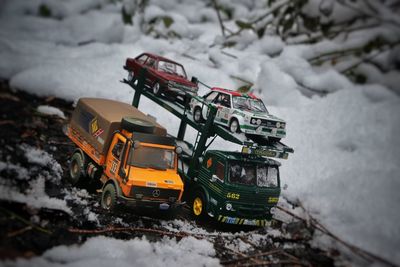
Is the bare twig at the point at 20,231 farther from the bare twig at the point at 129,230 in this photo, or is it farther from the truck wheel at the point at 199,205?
the truck wheel at the point at 199,205

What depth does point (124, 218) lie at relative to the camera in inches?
334

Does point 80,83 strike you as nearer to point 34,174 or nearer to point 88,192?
point 88,192

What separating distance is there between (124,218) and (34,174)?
88.0 inches

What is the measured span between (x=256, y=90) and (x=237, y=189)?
605 cm

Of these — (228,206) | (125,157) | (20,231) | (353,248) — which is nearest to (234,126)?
(228,206)

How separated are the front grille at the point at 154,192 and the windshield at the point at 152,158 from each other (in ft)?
2.20

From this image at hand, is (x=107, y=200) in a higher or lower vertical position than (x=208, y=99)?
lower

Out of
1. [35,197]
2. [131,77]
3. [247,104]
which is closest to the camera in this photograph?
[35,197]

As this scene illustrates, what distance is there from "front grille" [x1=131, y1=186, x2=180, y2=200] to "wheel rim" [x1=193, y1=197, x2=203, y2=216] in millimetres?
1047

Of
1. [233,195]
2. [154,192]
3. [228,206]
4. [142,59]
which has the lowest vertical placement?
[228,206]

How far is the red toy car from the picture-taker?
1171cm

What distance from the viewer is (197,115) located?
10.9 meters

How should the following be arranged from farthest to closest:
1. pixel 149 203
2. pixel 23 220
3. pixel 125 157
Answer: pixel 125 157 < pixel 149 203 < pixel 23 220

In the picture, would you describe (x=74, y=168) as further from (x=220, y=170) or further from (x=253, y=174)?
(x=253, y=174)
